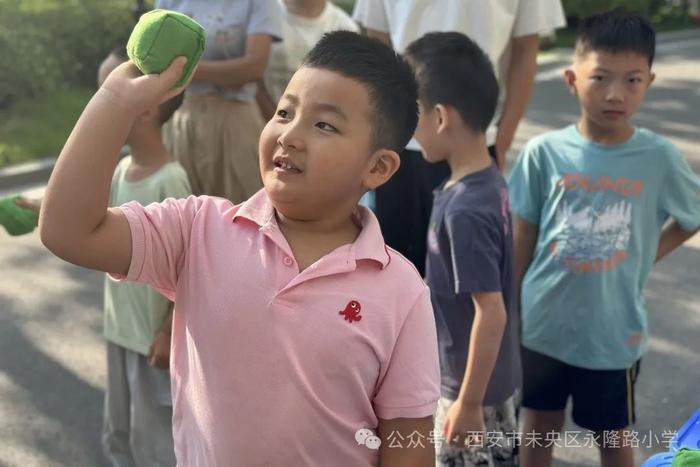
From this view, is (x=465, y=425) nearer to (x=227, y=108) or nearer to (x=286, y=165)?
(x=286, y=165)

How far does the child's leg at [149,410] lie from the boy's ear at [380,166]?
1301mm

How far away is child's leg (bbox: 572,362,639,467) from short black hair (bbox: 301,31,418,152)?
1360mm

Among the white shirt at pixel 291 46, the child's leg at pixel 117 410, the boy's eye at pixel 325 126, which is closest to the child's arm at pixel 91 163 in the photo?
the boy's eye at pixel 325 126

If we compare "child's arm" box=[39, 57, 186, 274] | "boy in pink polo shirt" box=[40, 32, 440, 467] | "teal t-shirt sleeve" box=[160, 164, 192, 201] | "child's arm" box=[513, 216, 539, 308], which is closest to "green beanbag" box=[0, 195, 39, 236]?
"teal t-shirt sleeve" box=[160, 164, 192, 201]

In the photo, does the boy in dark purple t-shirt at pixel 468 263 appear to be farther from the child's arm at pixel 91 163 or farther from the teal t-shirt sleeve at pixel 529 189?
the child's arm at pixel 91 163

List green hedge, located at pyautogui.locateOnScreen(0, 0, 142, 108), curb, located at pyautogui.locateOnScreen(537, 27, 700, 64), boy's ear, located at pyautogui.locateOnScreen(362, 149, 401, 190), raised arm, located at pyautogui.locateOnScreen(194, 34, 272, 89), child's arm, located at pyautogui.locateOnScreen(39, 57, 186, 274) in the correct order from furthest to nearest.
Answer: curb, located at pyautogui.locateOnScreen(537, 27, 700, 64)
green hedge, located at pyautogui.locateOnScreen(0, 0, 142, 108)
raised arm, located at pyautogui.locateOnScreen(194, 34, 272, 89)
boy's ear, located at pyautogui.locateOnScreen(362, 149, 401, 190)
child's arm, located at pyautogui.locateOnScreen(39, 57, 186, 274)

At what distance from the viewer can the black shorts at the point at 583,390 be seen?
277 cm

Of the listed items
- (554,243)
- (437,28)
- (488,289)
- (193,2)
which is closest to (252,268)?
(488,289)

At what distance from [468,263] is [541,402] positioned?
0.81 metres

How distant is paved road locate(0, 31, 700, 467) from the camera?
3.47m

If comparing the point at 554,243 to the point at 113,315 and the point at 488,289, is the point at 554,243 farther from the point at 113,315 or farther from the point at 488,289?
the point at 113,315

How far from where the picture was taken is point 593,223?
273 centimetres

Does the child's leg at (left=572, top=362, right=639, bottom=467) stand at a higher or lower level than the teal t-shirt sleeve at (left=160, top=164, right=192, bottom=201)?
lower

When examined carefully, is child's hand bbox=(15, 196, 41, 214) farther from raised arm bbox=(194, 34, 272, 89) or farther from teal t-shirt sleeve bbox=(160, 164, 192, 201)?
raised arm bbox=(194, 34, 272, 89)
